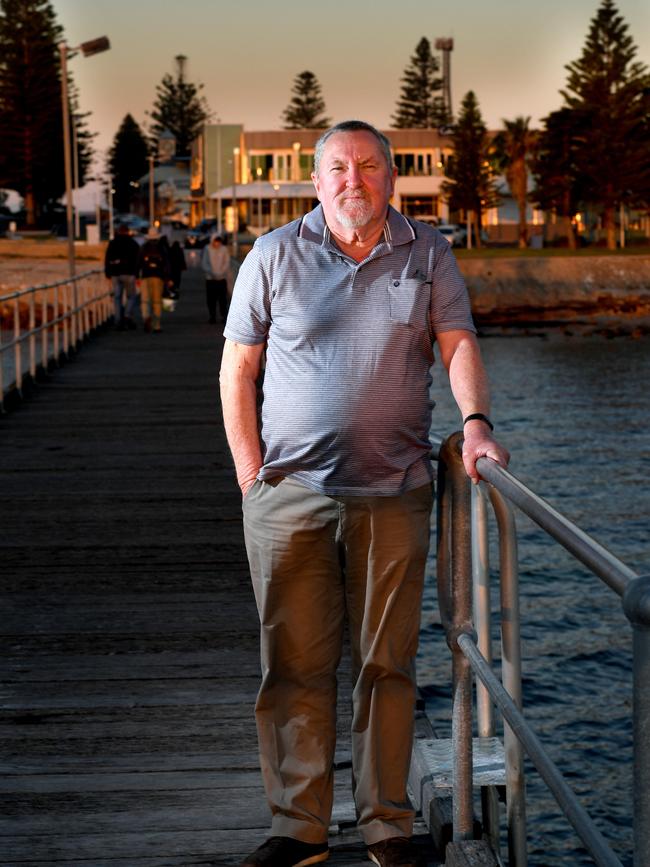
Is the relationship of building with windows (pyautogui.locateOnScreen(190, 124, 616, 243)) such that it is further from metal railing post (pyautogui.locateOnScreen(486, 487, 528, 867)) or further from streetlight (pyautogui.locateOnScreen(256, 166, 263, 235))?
metal railing post (pyautogui.locateOnScreen(486, 487, 528, 867))

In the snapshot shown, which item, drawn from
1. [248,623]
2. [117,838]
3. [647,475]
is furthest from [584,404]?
[117,838]

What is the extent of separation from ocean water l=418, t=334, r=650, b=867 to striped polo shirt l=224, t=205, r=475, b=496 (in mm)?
1045

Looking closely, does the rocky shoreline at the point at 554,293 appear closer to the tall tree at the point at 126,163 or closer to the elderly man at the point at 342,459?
the elderly man at the point at 342,459

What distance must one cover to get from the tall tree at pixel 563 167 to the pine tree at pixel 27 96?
99.2 ft

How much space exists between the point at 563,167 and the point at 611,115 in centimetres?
486

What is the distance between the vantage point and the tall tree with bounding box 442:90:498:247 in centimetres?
10519

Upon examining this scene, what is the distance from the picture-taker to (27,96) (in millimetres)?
90438

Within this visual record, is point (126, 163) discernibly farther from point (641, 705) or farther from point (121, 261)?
point (641, 705)

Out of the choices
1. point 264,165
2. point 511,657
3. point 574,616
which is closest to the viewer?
point 511,657

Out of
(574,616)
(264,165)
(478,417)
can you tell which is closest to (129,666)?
(478,417)

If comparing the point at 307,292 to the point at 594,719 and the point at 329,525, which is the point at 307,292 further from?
the point at 594,719

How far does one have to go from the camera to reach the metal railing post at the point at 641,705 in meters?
1.87

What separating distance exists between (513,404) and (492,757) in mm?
32507

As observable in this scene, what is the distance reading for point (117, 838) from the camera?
394 centimetres
